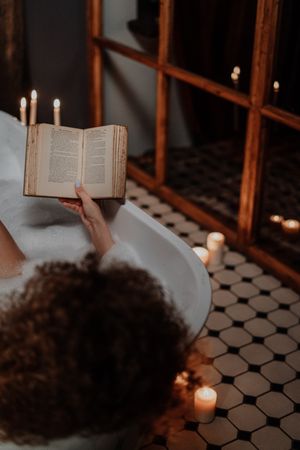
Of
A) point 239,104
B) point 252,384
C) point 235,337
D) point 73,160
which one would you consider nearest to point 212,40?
point 239,104

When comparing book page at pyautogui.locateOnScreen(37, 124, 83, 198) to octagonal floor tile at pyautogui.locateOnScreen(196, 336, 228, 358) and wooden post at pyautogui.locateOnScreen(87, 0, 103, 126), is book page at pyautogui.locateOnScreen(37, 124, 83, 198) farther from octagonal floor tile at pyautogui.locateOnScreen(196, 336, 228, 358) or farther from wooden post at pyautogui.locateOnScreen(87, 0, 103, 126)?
wooden post at pyautogui.locateOnScreen(87, 0, 103, 126)

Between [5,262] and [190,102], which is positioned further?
[190,102]

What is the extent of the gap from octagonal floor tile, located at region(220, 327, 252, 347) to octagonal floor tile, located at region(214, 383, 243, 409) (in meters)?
0.21

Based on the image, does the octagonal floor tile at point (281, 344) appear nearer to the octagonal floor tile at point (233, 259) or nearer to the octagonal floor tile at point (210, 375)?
the octagonal floor tile at point (210, 375)

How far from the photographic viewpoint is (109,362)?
1.08 m

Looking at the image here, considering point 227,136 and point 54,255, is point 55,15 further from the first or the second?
point 54,255

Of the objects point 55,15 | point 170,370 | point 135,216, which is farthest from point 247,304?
point 55,15

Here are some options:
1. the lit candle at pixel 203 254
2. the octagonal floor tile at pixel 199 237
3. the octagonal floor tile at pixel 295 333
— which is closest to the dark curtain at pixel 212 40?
the octagonal floor tile at pixel 199 237

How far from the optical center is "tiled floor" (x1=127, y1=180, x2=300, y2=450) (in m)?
1.86

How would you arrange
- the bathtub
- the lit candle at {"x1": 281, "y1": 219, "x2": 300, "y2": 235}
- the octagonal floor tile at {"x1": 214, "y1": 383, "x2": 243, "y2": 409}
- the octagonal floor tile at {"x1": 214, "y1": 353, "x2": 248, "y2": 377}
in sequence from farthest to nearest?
the lit candle at {"x1": 281, "y1": 219, "x2": 300, "y2": 235} → the octagonal floor tile at {"x1": 214, "y1": 353, "x2": 248, "y2": 377} → the octagonal floor tile at {"x1": 214, "y1": 383, "x2": 243, "y2": 409} → the bathtub

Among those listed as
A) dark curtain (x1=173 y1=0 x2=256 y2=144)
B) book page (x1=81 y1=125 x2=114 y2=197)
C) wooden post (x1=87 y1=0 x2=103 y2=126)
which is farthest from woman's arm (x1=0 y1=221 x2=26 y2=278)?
dark curtain (x1=173 y1=0 x2=256 y2=144)

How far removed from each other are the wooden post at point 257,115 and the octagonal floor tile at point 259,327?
48 cm

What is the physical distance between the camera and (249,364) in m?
2.13

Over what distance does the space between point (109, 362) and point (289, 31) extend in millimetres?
1906
